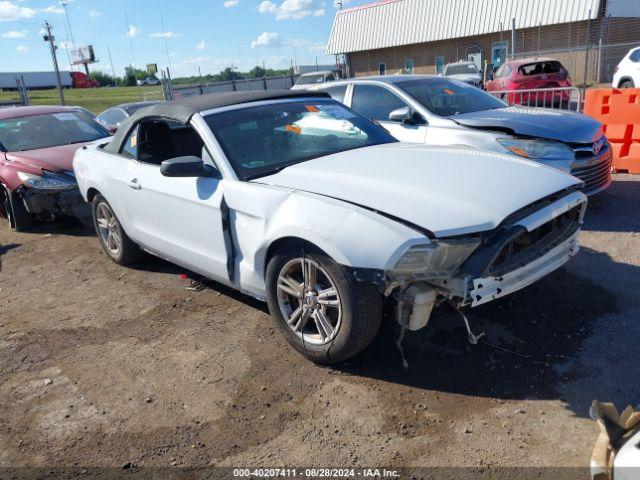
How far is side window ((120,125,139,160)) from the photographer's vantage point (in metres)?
4.79

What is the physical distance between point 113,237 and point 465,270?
3.97 m

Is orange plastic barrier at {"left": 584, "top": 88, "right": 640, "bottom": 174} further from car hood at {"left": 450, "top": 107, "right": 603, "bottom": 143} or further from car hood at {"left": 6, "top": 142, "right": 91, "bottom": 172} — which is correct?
car hood at {"left": 6, "top": 142, "right": 91, "bottom": 172}

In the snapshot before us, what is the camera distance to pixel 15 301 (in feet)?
16.4

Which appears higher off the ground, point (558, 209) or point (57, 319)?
point (558, 209)

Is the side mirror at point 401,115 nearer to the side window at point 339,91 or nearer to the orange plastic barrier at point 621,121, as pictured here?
the side window at point 339,91

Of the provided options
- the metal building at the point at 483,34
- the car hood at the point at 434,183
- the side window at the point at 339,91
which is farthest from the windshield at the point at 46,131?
the metal building at the point at 483,34

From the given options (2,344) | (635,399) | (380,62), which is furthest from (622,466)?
(380,62)

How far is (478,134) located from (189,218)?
3482 mm

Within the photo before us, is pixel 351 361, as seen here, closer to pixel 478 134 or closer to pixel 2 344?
pixel 2 344

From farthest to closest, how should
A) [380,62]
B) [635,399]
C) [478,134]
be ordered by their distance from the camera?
[380,62], [478,134], [635,399]

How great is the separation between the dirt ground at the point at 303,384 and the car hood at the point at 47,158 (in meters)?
2.74

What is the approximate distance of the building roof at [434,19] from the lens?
2617cm

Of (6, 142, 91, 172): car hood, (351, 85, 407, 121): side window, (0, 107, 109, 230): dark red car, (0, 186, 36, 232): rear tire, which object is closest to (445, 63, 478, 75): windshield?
(351, 85, 407, 121): side window

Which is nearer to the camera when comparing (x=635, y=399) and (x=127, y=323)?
(x=635, y=399)
